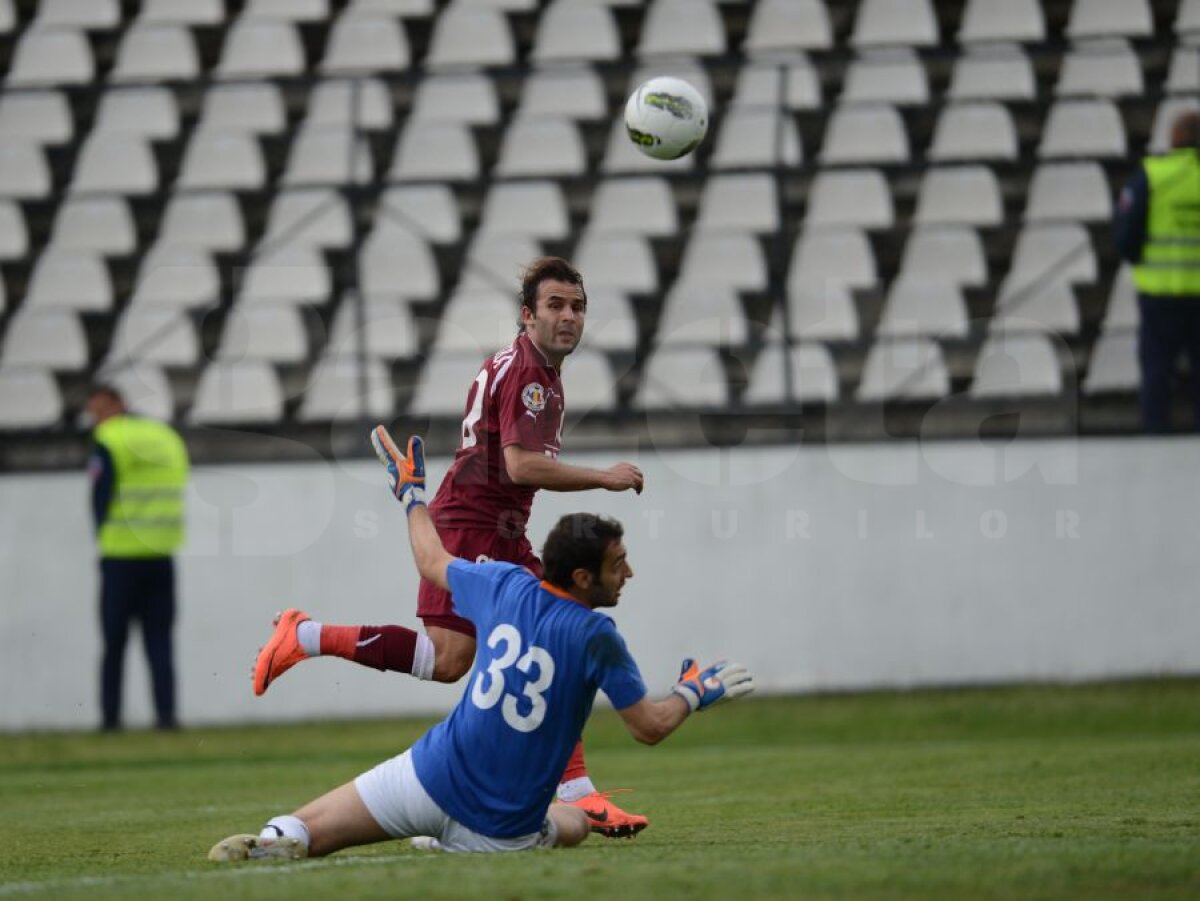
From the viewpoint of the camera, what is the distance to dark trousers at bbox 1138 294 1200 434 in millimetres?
12758

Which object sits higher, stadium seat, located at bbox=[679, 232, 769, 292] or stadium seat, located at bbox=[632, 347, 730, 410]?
stadium seat, located at bbox=[679, 232, 769, 292]

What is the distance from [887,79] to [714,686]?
10864 mm

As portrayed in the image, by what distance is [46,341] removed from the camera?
14523mm

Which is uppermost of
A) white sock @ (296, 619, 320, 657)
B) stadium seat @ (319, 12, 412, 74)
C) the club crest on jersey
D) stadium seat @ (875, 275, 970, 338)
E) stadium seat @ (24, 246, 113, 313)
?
stadium seat @ (319, 12, 412, 74)

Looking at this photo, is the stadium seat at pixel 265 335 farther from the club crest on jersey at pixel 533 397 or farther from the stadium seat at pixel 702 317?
the club crest on jersey at pixel 533 397

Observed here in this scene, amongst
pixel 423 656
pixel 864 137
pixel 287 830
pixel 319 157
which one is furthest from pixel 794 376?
pixel 287 830

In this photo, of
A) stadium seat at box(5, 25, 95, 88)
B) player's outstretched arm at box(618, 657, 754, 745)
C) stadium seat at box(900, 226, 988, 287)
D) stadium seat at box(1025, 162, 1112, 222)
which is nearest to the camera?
player's outstretched arm at box(618, 657, 754, 745)

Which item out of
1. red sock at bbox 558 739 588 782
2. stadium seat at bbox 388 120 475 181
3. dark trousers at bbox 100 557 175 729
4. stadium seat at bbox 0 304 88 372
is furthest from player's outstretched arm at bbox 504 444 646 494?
stadium seat at bbox 388 120 475 181

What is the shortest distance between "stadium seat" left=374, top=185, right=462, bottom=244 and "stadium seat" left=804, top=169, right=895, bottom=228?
281 centimetres

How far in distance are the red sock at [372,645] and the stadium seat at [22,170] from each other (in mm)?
10170

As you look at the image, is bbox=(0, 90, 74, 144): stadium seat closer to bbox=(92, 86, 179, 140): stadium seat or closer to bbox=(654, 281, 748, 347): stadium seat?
bbox=(92, 86, 179, 140): stadium seat

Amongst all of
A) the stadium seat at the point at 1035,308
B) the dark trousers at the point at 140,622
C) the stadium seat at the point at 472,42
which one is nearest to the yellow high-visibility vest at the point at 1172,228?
the stadium seat at the point at 1035,308

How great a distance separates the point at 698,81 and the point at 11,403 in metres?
6.05

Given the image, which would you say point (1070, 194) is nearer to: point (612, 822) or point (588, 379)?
point (588, 379)
